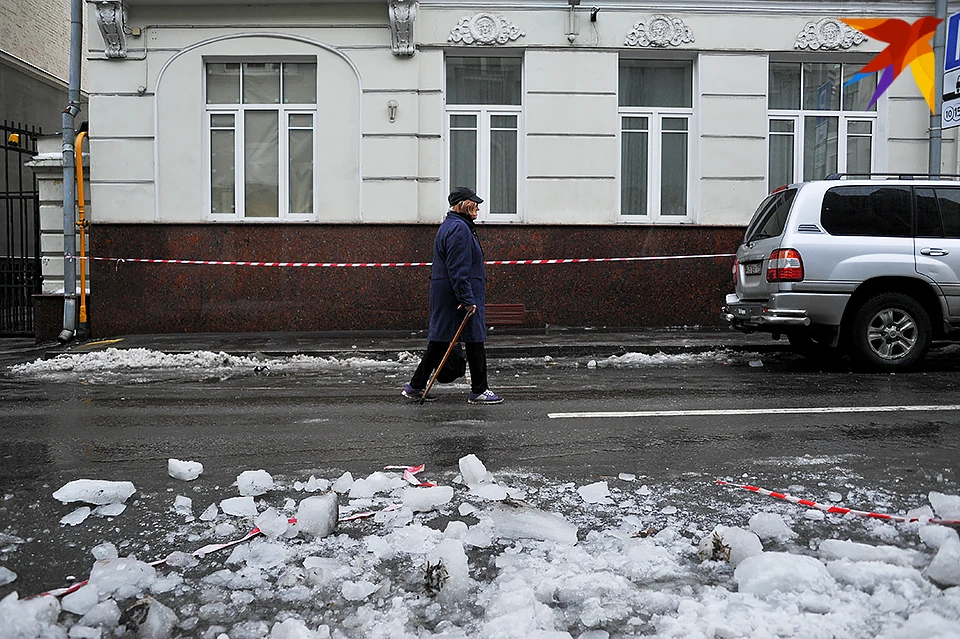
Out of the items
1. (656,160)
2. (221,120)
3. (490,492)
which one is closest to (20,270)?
(221,120)

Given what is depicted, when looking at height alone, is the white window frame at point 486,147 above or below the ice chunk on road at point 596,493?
above

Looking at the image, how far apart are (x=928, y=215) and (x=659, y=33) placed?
19.1 feet

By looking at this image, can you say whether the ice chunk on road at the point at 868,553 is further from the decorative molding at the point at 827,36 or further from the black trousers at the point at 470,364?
the decorative molding at the point at 827,36

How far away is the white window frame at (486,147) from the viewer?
13.8m

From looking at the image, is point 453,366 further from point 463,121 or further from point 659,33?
point 659,33

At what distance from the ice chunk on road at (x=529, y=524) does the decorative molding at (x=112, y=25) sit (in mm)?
11842

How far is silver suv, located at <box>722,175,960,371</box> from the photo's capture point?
9.05m

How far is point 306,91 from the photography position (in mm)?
13711

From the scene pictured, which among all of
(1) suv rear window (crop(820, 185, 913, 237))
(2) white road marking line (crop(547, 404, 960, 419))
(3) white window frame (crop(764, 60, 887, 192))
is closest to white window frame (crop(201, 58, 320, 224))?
(3) white window frame (crop(764, 60, 887, 192))

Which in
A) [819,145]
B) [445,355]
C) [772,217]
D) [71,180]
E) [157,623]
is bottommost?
[157,623]

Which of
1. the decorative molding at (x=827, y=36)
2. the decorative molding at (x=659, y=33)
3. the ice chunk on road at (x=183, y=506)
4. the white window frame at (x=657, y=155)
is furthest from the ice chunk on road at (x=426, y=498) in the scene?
the decorative molding at (x=827, y=36)

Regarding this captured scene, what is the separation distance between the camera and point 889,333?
30.3 ft

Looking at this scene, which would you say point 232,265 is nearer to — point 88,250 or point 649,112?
point 88,250

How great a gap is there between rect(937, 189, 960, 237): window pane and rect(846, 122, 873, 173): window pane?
5.18m
